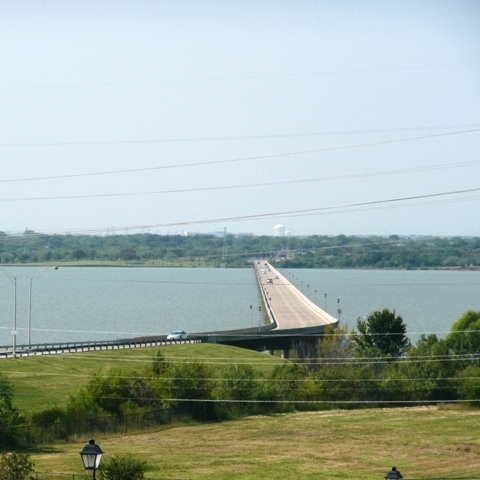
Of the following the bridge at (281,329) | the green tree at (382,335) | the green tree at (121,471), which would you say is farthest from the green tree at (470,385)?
the green tree at (121,471)

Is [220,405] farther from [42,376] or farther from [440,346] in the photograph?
[440,346]

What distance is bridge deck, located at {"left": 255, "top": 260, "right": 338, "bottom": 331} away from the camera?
101 metres

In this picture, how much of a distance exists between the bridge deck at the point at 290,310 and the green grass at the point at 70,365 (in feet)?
70.6

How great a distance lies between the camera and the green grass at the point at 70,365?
49500mm

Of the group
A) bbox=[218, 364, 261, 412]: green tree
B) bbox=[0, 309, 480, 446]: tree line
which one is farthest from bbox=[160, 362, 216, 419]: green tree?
bbox=[218, 364, 261, 412]: green tree

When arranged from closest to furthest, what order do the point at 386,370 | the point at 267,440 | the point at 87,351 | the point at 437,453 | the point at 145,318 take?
the point at 437,453
the point at 267,440
the point at 386,370
the point at 87,351
the point at 145,318

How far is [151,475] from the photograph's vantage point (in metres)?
32.2

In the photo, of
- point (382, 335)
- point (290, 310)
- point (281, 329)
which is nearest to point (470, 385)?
point (382, 335)

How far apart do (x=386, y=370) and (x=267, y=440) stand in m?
17.7

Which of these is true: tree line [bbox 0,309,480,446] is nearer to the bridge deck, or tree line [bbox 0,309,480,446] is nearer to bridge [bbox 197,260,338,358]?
bridge [bbox 197,260,338,358]

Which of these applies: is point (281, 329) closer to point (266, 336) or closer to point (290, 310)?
point (266, 336)

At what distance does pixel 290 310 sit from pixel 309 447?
82.3 m

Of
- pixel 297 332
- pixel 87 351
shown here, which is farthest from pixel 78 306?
pixel 87 351

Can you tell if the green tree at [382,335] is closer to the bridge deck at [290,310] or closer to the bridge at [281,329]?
the bridge at [281,329]
